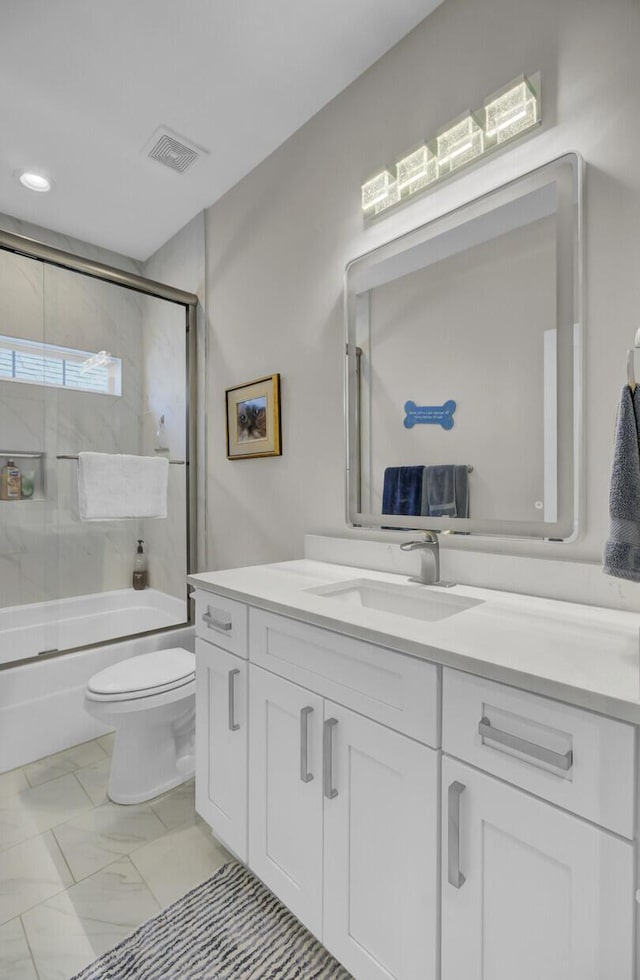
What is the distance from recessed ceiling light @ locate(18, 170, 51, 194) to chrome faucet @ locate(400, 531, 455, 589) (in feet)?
7.87

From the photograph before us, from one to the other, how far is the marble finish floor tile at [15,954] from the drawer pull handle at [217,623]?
860 mm

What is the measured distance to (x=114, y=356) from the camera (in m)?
2.58

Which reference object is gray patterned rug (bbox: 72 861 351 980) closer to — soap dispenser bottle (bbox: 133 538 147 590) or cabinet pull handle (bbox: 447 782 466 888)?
cabinet pull handle (bbox: 447 782 466 888)

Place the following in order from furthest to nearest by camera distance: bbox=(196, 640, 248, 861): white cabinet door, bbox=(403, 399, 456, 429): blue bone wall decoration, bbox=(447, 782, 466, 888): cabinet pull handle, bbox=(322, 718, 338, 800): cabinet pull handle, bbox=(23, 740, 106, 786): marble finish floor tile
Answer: bbox=(23, 740, 106, 786): marble finish floor tile
bbox=(403, 399, 456, 429): blue bone wall decoration
bbox=(196, 640, 248, 861): white cabinet door
bbox=(322, 718, 338, 800): cabinet pull handle
bbox=(447, 782, 466, 888): cabinet pull handle

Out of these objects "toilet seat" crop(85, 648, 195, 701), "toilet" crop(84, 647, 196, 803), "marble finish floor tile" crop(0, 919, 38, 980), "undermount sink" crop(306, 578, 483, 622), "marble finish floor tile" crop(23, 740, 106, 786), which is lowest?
"marble finish floor tile" crop(23, 740, 106, 786)

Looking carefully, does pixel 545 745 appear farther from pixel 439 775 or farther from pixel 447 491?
pixel 447 491

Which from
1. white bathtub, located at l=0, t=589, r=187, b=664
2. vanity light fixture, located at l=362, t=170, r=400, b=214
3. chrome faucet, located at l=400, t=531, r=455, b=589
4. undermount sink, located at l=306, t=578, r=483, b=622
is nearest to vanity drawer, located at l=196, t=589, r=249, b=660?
undermount sink, located at l=306, t=578, r=483, b=622

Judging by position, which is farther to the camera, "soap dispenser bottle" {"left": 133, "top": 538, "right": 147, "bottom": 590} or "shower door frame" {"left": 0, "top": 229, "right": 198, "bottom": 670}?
"soap dispenser bottle" {"left": 133, "top": 538, "right": 147, "bottom": 590}

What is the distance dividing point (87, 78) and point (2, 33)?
0.85 feet

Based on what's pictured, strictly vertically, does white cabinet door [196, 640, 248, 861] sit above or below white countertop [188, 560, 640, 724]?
below

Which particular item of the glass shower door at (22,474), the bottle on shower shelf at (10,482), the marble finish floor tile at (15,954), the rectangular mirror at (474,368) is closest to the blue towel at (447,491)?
the rectangular mirror at (474,368)

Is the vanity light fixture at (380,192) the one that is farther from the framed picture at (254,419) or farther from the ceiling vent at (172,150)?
the ceiling vent at (172,150)

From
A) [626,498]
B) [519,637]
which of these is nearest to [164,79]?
[626,498]

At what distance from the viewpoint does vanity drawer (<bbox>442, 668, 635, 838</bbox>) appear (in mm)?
644
